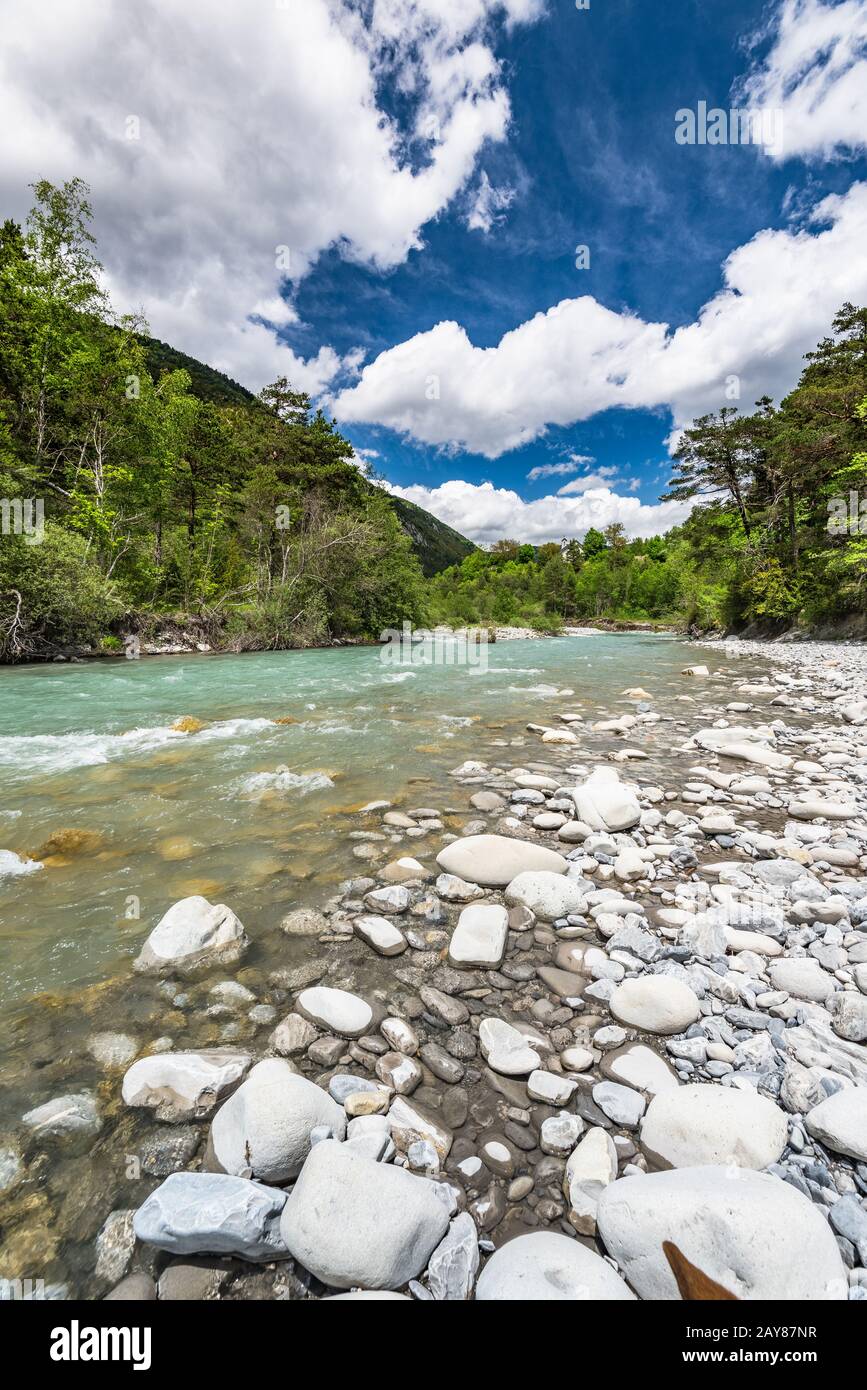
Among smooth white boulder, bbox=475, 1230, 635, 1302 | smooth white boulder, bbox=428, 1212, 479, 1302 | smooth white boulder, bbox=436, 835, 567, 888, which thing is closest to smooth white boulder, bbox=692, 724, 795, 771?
smooth white boulder, bbox=436, 835, 567, 888

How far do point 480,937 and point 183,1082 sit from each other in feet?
5.02

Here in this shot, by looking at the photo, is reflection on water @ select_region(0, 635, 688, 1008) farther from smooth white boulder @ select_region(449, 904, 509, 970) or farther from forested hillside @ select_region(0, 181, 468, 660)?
forested hillside @ select_region(0, 181, 468, 660)

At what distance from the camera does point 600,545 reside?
311 ft

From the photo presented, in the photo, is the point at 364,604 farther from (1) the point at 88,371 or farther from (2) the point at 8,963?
(2) the point at 8,963

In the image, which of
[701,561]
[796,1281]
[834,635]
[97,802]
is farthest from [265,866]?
[701,561]

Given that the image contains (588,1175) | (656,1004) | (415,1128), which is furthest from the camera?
(656,1004)

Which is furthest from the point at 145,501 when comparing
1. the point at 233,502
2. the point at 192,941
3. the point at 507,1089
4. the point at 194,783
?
the point at 507,1089

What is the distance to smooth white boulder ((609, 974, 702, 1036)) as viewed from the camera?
87.0 inches

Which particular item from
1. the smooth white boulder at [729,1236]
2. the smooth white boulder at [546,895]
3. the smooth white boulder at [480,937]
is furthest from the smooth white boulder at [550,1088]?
the smooth white boulder at [546,895]

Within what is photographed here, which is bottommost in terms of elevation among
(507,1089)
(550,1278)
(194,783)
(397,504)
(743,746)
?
(507,1089)

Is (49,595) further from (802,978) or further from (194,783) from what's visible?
(802,978)

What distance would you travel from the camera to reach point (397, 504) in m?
47.5

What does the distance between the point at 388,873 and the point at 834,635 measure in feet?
86.5

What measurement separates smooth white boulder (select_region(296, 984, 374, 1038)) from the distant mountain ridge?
2930 centimetres
